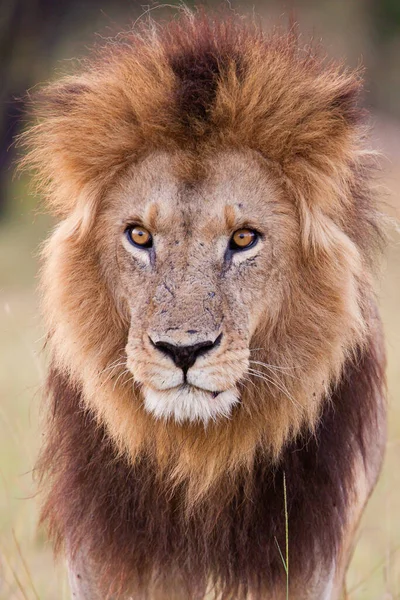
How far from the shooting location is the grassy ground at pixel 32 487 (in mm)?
5324

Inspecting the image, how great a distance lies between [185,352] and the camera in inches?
134

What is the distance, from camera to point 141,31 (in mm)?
4262

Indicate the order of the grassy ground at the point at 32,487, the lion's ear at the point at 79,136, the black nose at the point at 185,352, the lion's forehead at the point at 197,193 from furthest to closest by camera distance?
the grassy ground at the point at 32,487 → the lion's ear at the point at 79,136 → the lion's forehead at the point at 197,193 → the black nose at the point at 185,352

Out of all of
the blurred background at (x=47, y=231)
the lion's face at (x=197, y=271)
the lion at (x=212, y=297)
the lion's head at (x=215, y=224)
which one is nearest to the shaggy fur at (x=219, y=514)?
the lion at (x=212, y=297)

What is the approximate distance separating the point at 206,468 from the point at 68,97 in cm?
147

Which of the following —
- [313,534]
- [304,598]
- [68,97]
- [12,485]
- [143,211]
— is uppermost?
[68,97]

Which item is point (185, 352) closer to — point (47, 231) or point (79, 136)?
point (79, 136)

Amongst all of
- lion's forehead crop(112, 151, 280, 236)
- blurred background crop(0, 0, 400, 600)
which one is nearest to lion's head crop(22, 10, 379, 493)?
lion's forehead crop(112, 151, 280, 236)

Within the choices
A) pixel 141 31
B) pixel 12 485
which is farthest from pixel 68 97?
pixel 12 485

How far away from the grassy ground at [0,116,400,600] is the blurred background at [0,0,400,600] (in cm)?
1

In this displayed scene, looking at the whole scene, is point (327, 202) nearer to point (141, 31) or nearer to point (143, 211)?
point (143, 211)

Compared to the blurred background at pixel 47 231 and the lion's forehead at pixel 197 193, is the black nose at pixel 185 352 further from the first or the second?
the blurred background at pixel 47 231

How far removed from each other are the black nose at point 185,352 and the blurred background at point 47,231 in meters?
1.26

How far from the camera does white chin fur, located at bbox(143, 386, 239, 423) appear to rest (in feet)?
11.4
